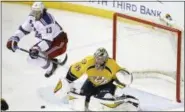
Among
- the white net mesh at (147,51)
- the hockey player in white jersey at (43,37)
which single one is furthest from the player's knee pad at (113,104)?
the hockey player in white jersey at (43,37)

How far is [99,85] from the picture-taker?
2877mm

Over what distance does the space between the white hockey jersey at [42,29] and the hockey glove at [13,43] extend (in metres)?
0.02

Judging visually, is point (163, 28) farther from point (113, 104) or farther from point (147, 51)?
point (113, 104)

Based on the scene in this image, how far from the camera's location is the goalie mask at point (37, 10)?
117 inches

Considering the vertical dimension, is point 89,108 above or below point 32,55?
below

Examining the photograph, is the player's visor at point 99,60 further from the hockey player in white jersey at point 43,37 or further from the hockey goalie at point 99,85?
the hockey player in white jersey at point 43,37

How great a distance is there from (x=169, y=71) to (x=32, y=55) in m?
0.77

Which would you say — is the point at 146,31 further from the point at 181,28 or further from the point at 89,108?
the point at 89,108

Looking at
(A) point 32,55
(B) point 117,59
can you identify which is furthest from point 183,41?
(A) point 32,55

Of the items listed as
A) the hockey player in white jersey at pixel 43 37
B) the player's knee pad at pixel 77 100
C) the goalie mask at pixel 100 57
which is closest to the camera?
the goalie mask at pixel 100 57

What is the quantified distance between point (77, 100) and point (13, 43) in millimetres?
497

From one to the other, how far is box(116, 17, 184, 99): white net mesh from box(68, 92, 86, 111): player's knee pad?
0.94ft

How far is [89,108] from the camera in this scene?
2887mm

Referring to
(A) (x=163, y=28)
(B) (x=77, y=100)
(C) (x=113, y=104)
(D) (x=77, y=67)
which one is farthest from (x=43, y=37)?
(A) (x=163, y=28)
